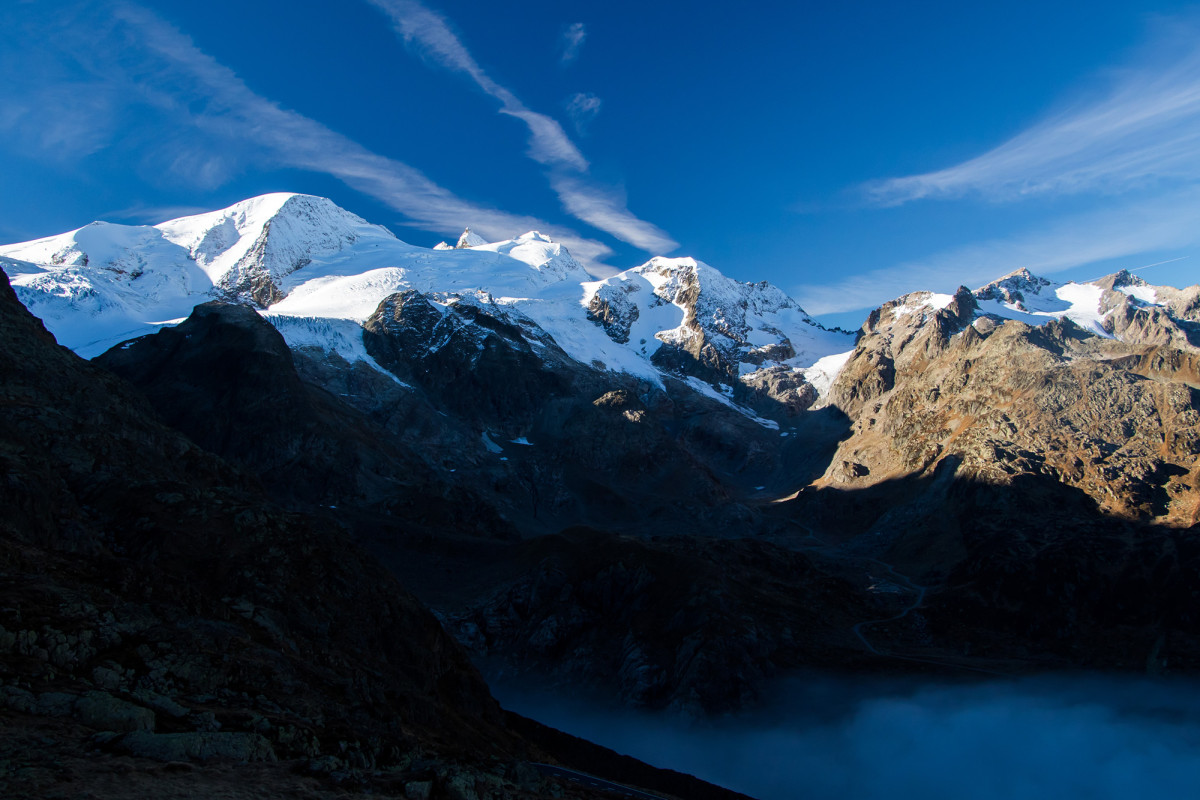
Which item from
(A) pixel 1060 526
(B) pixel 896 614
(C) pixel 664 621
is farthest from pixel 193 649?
(A) pixel 1060 526

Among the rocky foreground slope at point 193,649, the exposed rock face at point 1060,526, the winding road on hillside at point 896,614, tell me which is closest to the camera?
the rocky foreground slope at point 193,649

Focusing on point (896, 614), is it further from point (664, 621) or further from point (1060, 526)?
point (1060, 526)

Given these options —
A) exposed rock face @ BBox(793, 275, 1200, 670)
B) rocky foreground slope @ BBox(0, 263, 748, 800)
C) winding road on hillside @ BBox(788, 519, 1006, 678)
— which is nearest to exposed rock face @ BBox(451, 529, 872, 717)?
winding road on hillside @ BBox(788, 519, 1006, 678)

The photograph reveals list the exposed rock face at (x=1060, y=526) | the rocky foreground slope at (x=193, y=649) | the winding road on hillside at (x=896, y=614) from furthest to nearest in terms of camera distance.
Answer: the exposed rock face at (x=1060, y=526) → the winding road on hillside at (x=896, y=614) → the rocky foreground slope at (x=193, y=649)

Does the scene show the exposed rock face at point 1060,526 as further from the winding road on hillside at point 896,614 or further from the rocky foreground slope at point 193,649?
the rocky foreground slope at point 193,649

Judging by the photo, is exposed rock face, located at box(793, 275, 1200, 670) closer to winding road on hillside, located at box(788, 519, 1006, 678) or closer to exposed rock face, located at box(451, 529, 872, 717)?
winding road on hillside, located at box(788, 519, 1006, 678)

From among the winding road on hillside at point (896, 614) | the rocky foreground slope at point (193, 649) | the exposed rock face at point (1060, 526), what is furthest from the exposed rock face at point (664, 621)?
the rocky foreground slope at point (193, 649)

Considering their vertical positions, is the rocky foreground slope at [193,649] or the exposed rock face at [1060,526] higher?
the exposed rock face at [1060,526]

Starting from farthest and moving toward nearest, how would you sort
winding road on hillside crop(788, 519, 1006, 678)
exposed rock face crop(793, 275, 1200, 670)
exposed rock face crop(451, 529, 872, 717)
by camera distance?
exposed rock face crop(793, 275, 1200, 670), exposed rock face crop(451, 529, 872, 717), winding road on hillside crop(788, 519, 1006, 678)

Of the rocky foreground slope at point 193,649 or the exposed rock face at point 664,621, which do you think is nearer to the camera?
the rocky foreground slope at point 193,649

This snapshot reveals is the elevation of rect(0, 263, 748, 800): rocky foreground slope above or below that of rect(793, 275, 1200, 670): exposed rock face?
below

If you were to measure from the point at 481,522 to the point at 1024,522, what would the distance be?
121 m

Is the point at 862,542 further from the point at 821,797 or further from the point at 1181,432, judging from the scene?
the point at 821,797

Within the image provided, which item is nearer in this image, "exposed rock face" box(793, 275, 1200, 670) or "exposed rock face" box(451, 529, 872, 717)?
"exposed rock face" box(451, 529, 872, 717)
